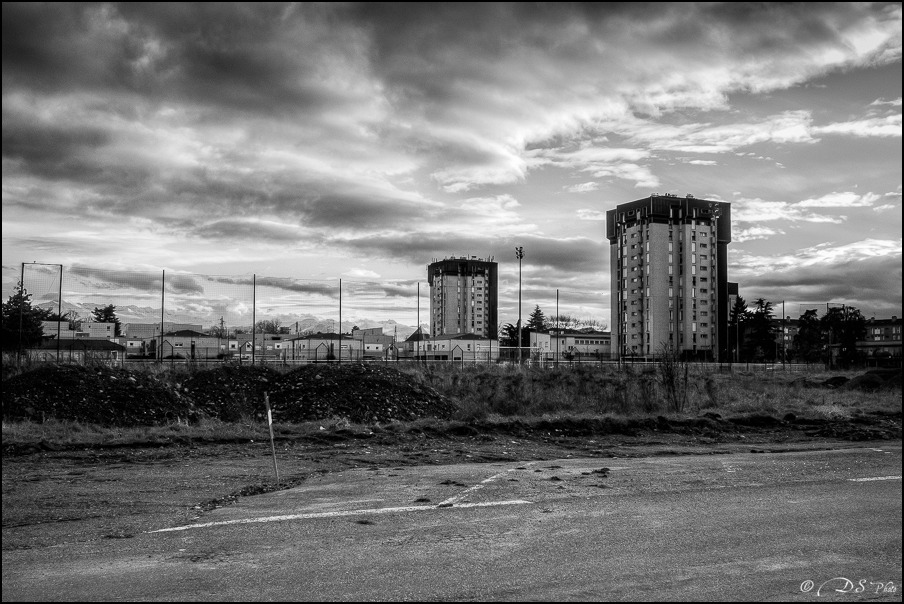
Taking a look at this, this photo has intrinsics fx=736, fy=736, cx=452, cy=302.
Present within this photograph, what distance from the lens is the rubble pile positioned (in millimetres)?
20250

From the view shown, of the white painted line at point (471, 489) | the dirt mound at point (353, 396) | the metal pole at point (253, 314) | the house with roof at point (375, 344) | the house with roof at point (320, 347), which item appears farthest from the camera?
the house with roof at point (375, 344)

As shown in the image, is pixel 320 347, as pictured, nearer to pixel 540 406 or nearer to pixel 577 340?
pixel 540 406

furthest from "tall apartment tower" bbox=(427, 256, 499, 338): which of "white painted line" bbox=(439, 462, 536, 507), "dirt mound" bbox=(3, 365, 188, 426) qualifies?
"white painted line" bbox=(439, 462, 536, 507)

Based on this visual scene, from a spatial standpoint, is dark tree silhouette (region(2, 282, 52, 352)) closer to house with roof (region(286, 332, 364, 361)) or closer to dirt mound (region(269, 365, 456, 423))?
house with roof (region(286, 332, 364, 361))

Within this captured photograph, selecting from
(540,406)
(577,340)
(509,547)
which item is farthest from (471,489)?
(577,340)

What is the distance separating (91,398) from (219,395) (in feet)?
14.7

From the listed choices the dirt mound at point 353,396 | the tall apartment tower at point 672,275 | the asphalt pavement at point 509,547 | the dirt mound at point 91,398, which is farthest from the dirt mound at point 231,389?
the tall apartment tower at point 672,275

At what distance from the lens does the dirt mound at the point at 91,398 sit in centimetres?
1977

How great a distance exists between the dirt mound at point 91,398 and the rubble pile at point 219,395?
0.02 meters

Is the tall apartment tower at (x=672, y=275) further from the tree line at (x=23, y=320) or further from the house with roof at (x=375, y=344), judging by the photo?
the tree line at (x=23, y=320)

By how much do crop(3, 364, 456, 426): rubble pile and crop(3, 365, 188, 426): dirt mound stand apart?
0.02 meters

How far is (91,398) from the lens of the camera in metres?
20.7

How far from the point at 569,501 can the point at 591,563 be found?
9.42ft

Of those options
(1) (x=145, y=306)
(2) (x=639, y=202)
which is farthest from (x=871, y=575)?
(2) (x=639, y=202)
